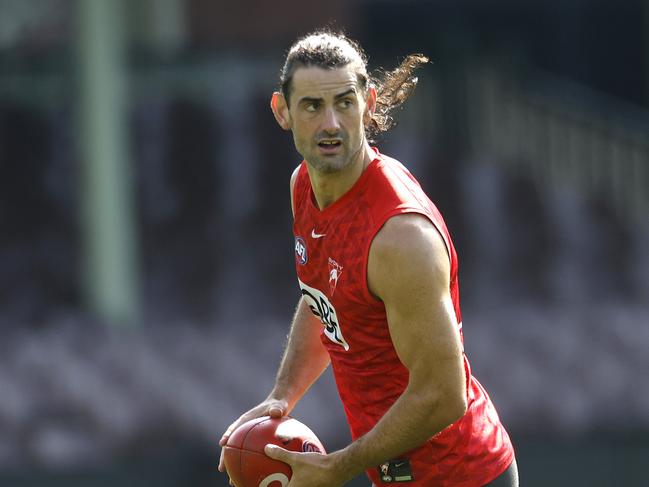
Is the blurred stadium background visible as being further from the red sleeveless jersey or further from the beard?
the beard

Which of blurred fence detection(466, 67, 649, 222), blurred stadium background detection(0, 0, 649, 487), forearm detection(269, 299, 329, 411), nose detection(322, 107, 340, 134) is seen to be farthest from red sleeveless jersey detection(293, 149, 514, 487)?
blurred fence detection(466, 67, 649, 222)

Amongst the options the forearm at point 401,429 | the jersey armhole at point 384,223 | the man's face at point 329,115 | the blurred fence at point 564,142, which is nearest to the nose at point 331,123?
the man's face at point 329,115

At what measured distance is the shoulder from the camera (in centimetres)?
397

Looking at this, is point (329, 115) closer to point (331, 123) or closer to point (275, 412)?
point (331, 123)

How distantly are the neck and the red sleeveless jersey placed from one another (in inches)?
1.2

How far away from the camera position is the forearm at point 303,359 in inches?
193

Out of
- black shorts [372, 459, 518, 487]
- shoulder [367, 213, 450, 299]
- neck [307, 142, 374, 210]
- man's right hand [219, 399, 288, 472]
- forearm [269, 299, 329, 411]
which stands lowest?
black shorts [372, 459, 518, 487]

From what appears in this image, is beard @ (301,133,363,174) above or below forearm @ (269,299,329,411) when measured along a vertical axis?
above

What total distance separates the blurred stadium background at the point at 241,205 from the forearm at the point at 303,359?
4888mm

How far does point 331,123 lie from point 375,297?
20.5 inches

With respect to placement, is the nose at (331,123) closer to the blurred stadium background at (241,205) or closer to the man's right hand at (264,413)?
the man's right hand at (264,413)

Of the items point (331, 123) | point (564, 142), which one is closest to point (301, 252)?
point (331, 123)

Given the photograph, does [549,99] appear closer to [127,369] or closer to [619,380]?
[619,380]

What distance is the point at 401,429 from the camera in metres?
4.09
